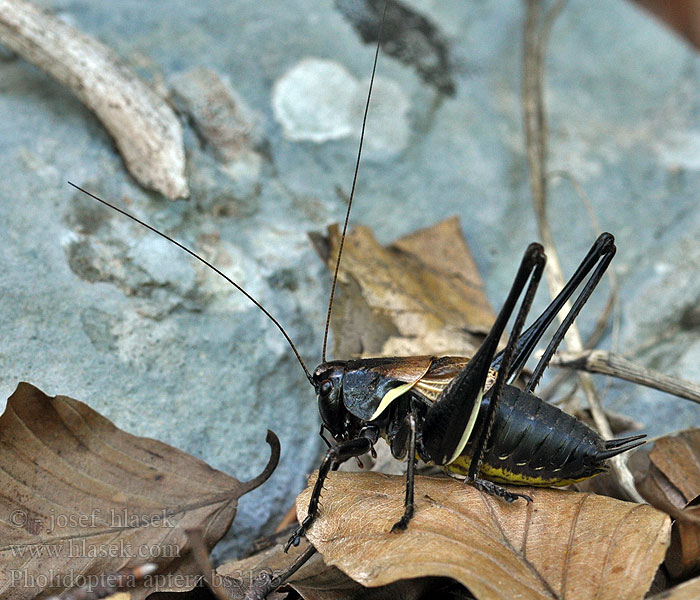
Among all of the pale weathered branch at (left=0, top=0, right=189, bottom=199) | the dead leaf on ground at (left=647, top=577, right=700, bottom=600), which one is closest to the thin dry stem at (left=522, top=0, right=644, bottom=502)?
the dead leaf on ground at (left=647, top=577, right=700, bottom=600)

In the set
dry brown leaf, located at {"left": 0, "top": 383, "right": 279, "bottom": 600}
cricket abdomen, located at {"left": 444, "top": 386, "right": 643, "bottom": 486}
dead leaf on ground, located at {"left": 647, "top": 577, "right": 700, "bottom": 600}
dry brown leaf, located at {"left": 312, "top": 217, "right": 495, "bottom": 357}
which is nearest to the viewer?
dead leaf on ground, located at {"left": 647, "top": 577, "right": 700, "bottom": 600}

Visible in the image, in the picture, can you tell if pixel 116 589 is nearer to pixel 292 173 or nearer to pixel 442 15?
pixel 292 173

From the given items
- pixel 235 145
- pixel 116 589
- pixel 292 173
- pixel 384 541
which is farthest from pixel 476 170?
pixel 116 589

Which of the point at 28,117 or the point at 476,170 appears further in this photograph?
the point at 476,170

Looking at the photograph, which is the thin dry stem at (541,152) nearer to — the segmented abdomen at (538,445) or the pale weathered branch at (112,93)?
the segmented abdomen at (538,445)

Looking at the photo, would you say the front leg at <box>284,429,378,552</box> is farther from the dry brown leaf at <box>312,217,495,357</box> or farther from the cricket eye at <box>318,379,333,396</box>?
the dry brown leaf at <box>312,217,495,357</box>

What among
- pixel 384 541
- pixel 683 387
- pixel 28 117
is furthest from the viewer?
pixel 28 117

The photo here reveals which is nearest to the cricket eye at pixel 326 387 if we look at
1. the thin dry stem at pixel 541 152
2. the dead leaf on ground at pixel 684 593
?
the thin dry stem at pixel 541 152
